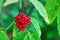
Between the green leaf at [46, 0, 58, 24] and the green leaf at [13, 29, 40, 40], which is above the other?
the green leaf at [46, 0, 58, 24]

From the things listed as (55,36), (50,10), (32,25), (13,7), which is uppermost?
(50,10)

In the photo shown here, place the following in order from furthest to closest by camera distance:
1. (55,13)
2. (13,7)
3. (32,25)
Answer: (13,7) → (32,25) → (55,13)

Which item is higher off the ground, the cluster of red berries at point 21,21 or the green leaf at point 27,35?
the cluster of red berries at point 21,21

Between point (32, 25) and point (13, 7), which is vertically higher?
point (32, 25)

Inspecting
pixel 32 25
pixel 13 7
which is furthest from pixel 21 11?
pixel 13 7

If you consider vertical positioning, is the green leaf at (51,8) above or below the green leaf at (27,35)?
above

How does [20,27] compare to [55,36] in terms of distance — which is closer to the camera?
[20,27]

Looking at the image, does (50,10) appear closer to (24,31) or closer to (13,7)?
(24,31)

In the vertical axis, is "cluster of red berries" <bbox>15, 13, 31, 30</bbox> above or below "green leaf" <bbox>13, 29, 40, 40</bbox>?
above
